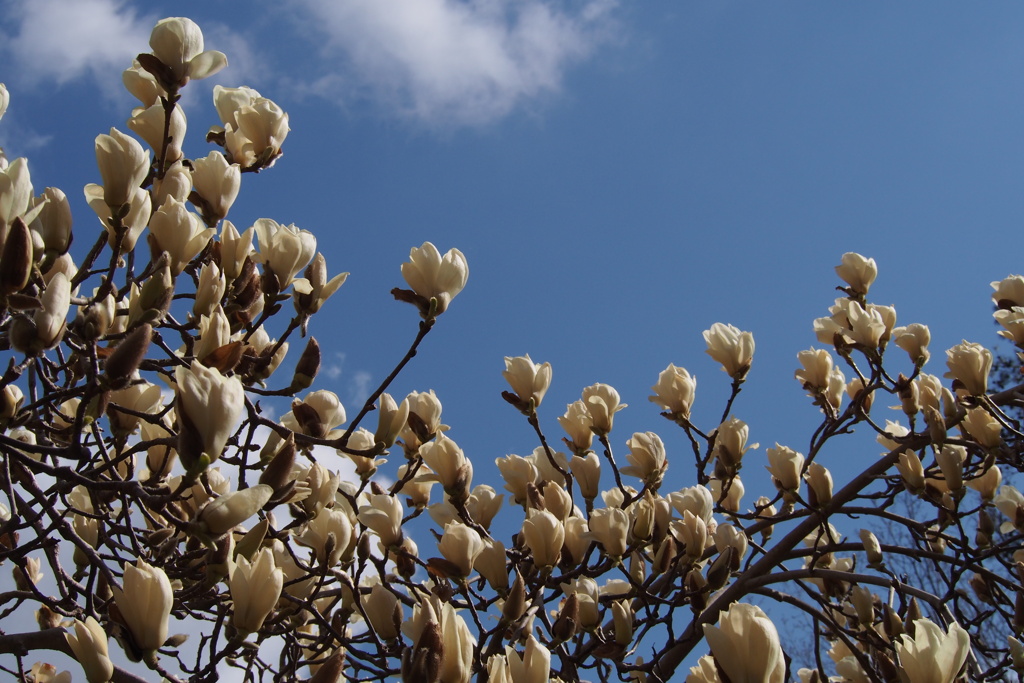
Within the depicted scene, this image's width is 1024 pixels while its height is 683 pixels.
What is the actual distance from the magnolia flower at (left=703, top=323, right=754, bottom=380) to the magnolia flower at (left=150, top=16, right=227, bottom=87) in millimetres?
1441

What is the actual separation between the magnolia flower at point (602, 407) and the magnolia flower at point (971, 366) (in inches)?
36.4

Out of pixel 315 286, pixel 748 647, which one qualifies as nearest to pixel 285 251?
pixel 315 286

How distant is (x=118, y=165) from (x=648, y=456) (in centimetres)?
133

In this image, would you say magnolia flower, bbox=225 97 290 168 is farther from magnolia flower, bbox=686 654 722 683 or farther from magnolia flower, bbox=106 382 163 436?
magnolia flower, bbox=686 654 722 683

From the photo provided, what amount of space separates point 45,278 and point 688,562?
4.74 ft

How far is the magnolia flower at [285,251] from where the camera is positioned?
1.46m

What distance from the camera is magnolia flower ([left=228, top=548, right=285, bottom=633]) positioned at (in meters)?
1.12

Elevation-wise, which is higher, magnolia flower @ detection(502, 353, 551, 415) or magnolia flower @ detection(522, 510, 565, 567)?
Result: magnolia flower @ detection(502, 353, 551, 415)

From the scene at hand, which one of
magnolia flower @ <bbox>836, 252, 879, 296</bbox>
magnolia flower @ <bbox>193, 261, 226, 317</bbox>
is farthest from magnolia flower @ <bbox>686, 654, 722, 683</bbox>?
magnolia flower @ <bbox>836, 252, 879, 296</bbox>

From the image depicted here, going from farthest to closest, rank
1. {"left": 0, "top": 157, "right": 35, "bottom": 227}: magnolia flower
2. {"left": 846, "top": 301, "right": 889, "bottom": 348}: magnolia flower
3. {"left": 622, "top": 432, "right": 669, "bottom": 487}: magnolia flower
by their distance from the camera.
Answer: {"left": 846, "top": 301, "right": 889, "bottom": 348}: magnolia flower, {"left": 622, "top": 432, "right": 669, "bottom": 487}: magnolia flower, {"left": 0, "top": 157, "right": 35, "bottom": 227}: magnolia flower

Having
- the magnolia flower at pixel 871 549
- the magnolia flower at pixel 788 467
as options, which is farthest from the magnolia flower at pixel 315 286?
the magnolia flower at pixel 871 549

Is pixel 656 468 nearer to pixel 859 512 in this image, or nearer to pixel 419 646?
pixel 859 512

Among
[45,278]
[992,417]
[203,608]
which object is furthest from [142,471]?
[992,417]

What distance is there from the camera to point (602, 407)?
2.08 metres
